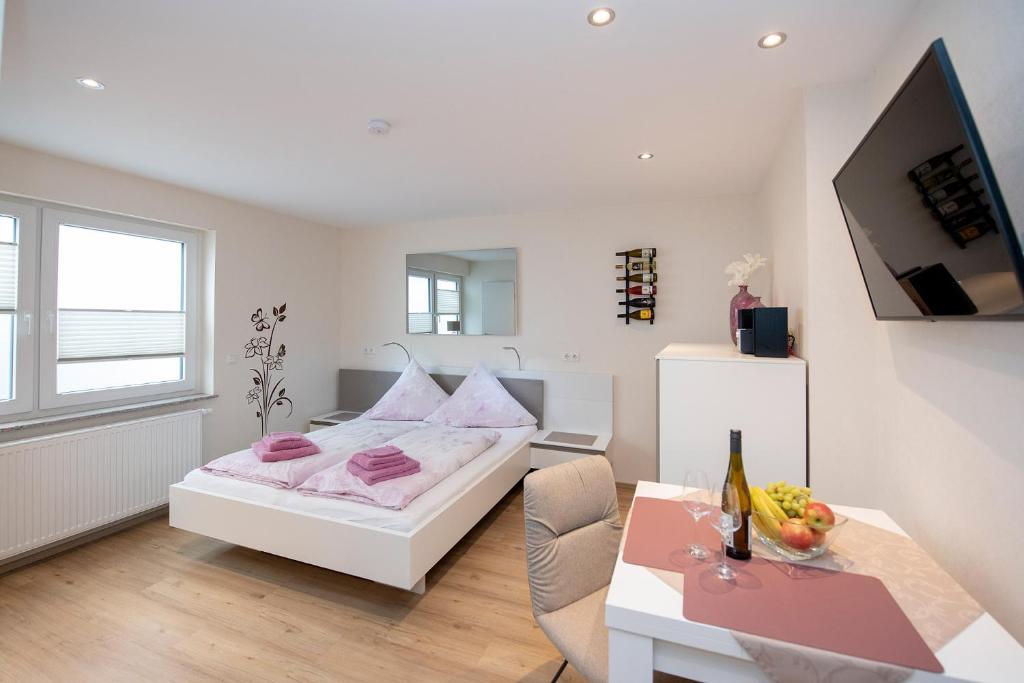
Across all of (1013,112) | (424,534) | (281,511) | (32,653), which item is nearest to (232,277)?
(281,511)

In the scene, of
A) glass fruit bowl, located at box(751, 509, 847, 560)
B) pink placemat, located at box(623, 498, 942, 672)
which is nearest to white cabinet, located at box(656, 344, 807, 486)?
glass fruit bowl, located at box(751, 509, 847, 560)

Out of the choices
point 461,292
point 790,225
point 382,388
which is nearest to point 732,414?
point 790,225

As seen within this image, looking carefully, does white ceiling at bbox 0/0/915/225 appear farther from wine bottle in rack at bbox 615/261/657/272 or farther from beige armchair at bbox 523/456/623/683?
beige armchair at bbox 523/456/623/683

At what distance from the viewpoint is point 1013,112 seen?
102 centimetres

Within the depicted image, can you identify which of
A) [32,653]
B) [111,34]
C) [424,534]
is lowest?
[32,653]

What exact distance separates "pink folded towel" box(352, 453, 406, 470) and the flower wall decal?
78.6 inches

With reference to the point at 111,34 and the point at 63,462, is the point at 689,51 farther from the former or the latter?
the point at 63,462

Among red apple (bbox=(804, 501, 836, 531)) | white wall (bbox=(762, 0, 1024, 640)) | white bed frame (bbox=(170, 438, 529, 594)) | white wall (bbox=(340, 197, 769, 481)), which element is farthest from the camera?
white wall (bbox=(340, 197, 769, 481))

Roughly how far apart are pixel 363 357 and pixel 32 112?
10.6 ft

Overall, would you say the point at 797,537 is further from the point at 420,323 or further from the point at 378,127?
the point at 420,323

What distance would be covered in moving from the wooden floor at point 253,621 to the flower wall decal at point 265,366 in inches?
56.3

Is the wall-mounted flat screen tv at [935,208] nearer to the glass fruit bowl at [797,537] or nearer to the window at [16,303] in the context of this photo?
the glass fruit bowl at [797,537]

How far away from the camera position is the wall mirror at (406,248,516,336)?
4371mm

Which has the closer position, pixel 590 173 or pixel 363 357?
pixel 590 173
